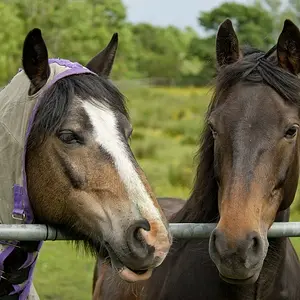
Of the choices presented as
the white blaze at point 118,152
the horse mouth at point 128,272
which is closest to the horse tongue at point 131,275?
the horse mouth at point 128,272

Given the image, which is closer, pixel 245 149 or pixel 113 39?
pixel 245 149

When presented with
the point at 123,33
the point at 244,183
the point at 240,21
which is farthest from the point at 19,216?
the point at 240,21

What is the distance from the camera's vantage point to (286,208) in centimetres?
308

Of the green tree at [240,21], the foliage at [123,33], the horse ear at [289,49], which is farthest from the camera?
the green tree at [240,21]

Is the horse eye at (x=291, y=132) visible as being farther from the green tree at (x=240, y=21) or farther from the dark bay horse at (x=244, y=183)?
the green tree at (x=240, y=21)

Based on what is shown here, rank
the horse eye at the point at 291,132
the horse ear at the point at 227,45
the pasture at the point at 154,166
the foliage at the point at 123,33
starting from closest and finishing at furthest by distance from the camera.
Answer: the horse eye at the point at 291,132 → the horse ear at the point at 227,45 → the pasture at the point at 154,166 → the foliage at the point at 123,33

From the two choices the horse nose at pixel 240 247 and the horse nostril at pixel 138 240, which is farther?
the horse nose at pixel 240 247

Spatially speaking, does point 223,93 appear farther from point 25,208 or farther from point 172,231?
point 25,208

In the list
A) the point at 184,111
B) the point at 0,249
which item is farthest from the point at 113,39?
the point at 184,111

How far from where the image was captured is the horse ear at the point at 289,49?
300 centimetres

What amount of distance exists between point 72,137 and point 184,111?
25395 mm

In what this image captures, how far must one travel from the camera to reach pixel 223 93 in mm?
3072

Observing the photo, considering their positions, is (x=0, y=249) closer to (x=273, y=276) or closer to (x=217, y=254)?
(x=217, y=254)

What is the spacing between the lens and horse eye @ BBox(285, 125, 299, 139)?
2.87 metres
